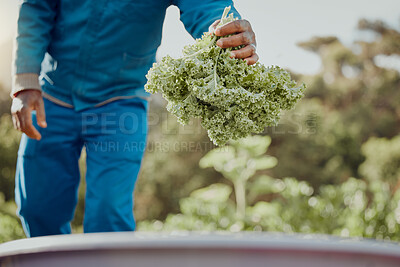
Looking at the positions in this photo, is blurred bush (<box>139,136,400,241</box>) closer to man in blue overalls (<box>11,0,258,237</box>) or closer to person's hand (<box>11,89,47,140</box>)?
man in blue overalls (<box>11,0,258,237</box>)

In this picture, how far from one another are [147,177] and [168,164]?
45 centimetres

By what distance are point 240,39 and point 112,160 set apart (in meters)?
0.77

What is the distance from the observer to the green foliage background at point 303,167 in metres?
4.16

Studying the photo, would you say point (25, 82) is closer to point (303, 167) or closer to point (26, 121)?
point (26, 121)

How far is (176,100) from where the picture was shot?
1067mm

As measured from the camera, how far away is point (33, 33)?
1596 mm

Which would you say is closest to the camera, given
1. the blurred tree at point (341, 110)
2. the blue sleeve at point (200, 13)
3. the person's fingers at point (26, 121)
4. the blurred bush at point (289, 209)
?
the blue sleeve at point (200, 13)

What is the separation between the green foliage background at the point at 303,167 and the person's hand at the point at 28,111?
2842 millimetres

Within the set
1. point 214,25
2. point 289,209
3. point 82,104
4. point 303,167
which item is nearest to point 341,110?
point 303,167

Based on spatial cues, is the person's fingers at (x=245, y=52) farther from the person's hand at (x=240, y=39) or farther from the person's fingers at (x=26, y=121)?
the person's fingers at (x=26, y=121)

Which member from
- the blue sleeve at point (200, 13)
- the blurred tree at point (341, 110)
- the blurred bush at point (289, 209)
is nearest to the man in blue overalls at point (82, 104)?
the blue sleeve at point (200, 13)

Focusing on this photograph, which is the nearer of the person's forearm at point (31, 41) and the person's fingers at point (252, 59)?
the person's fingers at point (252, 59)

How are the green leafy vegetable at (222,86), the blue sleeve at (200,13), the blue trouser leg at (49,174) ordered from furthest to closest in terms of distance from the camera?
the blue trouser leg at (49,174) < the blue sleeve at (200,13) < the green leafy vegetable at (222,86)

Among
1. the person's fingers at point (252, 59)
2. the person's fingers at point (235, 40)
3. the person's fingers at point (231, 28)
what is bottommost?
the person's fingers at point (252, 59)
